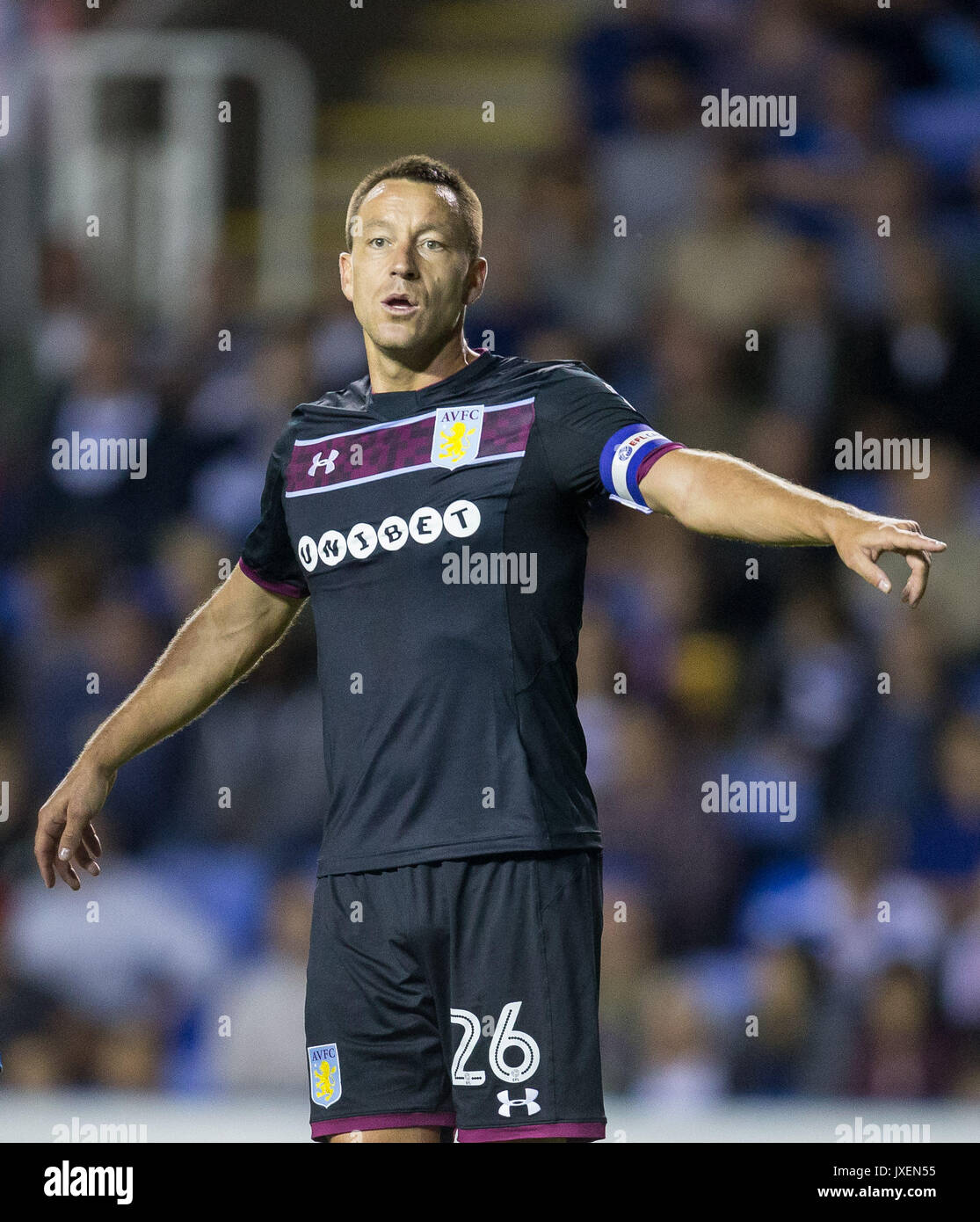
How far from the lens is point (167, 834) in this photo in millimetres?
6508

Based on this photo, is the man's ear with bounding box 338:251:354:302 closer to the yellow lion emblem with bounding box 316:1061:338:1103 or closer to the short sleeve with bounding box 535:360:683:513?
the short sleeve with bounding box 535:360:683:513

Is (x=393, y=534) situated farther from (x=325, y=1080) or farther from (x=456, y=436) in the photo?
(x=325, y=1080)

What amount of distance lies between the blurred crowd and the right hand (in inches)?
81.6

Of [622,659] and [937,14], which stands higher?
[937,14]

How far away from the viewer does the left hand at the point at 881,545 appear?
242 centimetres

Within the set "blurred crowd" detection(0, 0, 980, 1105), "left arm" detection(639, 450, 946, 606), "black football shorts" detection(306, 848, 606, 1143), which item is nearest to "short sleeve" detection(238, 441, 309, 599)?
"black football shorts" detection(306, 848, 606, 1143)

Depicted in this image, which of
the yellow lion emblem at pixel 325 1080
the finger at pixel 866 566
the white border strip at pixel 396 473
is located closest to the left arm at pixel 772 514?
the finger at pixel 866 566

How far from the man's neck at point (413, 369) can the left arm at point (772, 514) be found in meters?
0.55

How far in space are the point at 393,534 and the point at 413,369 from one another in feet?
1.11

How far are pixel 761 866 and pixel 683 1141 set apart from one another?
4.52ft

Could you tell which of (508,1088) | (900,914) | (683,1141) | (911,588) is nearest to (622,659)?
(900,914)

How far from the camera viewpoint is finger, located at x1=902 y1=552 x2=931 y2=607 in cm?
241

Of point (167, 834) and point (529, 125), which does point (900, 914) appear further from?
point (529, 125)

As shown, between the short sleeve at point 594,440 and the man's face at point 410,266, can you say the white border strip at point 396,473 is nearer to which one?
the short sleeve at point 594,440
